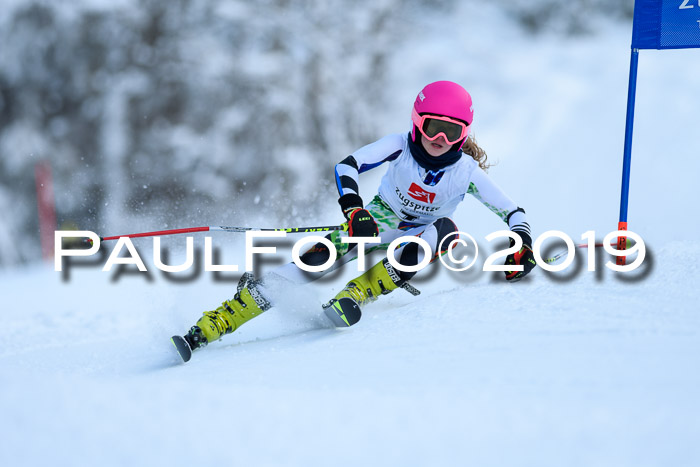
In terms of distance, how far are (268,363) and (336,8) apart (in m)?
8.12

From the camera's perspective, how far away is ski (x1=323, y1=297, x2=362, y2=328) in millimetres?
2914

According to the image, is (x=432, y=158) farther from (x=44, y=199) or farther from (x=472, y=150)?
(x=44, y=199)

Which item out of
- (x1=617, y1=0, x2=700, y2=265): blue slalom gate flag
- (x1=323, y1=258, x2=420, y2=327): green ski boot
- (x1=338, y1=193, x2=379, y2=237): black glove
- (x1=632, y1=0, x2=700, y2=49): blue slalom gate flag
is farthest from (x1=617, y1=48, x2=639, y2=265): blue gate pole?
(x1=338, y1=193, x2=379, y2=237): black glove

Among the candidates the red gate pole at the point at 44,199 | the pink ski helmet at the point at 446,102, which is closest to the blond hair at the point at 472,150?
the pink ski helmet at the point at 446,102

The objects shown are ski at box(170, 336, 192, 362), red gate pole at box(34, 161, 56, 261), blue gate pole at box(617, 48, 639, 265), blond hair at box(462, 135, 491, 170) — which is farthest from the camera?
red gate pole at box(34, 161, 56, 261)

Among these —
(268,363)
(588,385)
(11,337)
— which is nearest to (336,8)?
(11,337)

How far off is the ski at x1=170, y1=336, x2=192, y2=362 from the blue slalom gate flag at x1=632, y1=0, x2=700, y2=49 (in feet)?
9.78

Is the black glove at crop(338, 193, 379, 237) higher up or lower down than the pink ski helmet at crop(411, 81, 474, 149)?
lower down

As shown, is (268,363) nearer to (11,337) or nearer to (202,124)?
(11,337)

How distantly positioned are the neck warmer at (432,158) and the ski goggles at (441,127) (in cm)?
9

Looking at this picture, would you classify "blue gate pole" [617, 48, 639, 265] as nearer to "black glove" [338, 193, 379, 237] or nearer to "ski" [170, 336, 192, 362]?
"black glove" [338, 193, 379, 237]

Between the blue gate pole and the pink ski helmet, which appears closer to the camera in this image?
the pink ski helmet

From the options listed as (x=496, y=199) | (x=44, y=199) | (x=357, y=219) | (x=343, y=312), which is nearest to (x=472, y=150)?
(x=496, y=199)

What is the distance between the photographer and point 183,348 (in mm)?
2713
